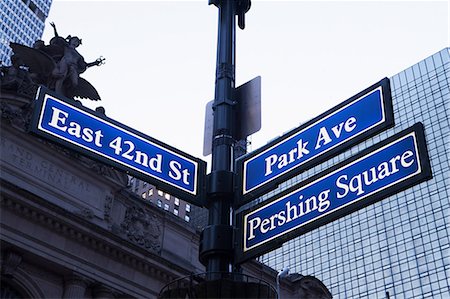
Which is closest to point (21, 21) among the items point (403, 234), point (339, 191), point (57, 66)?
point (403, 234)

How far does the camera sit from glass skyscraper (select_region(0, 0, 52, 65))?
14000 cm

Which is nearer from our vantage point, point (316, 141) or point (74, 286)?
point (316, 141)

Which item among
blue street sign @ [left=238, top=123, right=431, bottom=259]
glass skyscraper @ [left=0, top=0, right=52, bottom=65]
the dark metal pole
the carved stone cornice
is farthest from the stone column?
glass skyscraper @ [left=0, top=0, right=52, bottom=65]

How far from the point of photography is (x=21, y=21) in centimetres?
14625

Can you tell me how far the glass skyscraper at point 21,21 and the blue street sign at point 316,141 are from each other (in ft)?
428

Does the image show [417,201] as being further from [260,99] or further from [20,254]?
[260,99]

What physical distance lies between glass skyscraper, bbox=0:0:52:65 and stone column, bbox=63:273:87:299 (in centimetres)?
11278

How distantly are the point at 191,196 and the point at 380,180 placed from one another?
2.03 m

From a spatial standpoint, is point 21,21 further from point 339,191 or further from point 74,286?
point 339,191

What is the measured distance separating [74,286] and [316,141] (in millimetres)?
19841

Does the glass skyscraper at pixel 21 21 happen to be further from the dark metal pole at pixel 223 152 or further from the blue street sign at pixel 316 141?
the blue street sign at pixel 316 141

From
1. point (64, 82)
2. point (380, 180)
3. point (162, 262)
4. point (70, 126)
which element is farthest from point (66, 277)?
point (380, 180)

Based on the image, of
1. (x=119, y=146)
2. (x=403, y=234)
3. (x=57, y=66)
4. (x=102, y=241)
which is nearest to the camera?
(x=119, y=146)

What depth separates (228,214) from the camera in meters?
6.62
